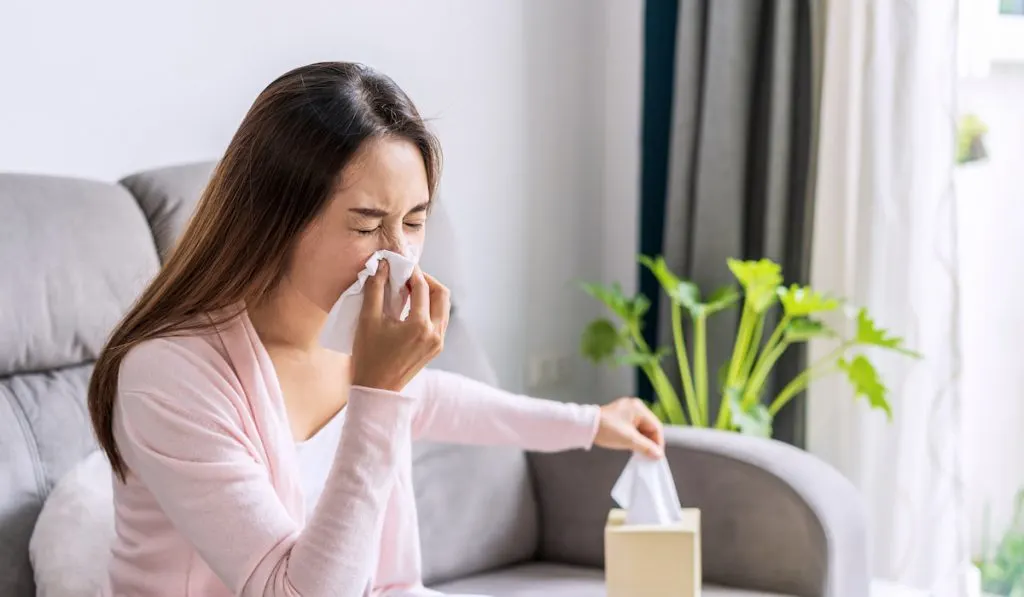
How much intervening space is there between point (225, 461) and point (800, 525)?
931 mm

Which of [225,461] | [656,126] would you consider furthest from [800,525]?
[656,126]

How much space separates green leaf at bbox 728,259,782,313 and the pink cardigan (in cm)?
120

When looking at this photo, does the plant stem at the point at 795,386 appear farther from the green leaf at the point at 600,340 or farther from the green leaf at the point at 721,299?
the green leaf at the point at 600,340

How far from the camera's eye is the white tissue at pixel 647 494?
156 centimetres

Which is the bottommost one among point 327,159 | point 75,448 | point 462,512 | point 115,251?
point 462,512

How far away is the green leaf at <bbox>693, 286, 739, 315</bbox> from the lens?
235 cm

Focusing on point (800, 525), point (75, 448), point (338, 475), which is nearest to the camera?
point (338, 475)

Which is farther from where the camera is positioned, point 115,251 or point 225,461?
point 115,251

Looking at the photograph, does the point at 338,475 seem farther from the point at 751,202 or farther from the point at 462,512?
the point at 751,202

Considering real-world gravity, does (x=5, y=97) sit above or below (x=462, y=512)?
above

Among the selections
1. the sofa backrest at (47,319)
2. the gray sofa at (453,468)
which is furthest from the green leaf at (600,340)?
the sofa backrest at (47,319)

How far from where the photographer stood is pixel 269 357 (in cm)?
128

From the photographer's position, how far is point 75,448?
1.54m

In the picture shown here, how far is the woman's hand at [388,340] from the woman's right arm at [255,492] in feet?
0.06
